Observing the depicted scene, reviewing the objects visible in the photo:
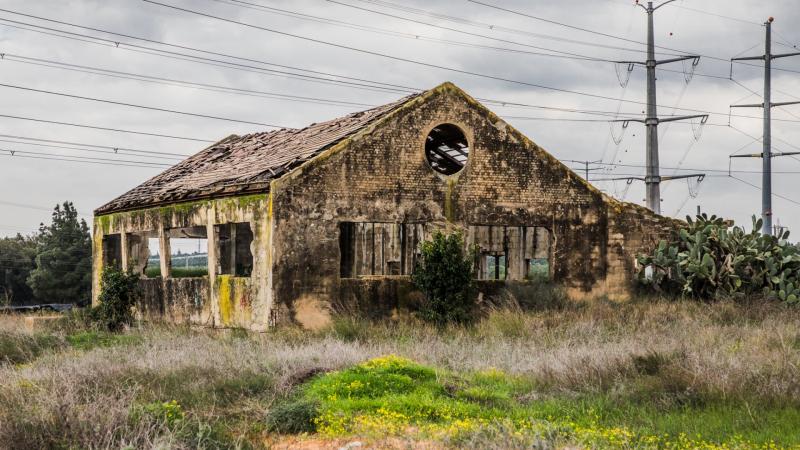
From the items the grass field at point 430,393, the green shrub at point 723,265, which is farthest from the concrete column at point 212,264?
the green shrub at point 723,265

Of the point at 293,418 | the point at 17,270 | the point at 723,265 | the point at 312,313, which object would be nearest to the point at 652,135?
the point at 723,265

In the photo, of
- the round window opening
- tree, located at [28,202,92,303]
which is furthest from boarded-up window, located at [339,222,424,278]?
tree, located at [28,202,92,303]

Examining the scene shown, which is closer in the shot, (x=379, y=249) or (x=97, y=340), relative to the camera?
(x=97, y=340)

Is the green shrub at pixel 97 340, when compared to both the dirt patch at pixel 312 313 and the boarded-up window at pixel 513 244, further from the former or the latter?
the boarded-up window at pixel 513 244

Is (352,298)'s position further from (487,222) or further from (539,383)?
(539,383)

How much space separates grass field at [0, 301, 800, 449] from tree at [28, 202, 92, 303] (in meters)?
32.3

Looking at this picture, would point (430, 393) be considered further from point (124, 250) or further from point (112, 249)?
point (112, 249)

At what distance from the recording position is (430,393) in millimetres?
10742

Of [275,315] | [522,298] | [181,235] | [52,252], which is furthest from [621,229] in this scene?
[52,252]

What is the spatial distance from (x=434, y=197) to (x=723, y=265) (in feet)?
24.0

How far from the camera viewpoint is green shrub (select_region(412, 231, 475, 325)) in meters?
18.4

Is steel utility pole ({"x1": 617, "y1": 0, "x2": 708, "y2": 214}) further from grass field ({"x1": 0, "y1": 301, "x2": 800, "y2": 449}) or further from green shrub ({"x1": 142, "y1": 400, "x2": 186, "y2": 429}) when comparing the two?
green shrub ({"x1": 142, "y1": 400, "x2": 186, "y2": 429})

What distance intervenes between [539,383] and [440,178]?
903cm

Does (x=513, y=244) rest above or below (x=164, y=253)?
above
